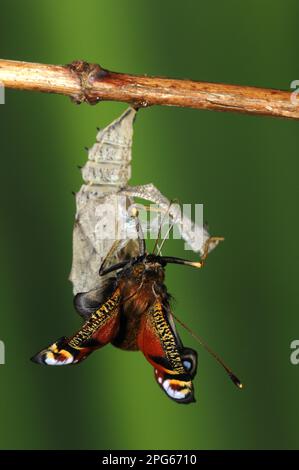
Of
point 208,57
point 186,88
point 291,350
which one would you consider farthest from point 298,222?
point 186,88

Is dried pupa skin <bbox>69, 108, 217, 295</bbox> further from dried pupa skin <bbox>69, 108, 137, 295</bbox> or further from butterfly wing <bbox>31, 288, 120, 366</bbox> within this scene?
butterfly wing <bbox>31, 288, 120, 366</bbox>

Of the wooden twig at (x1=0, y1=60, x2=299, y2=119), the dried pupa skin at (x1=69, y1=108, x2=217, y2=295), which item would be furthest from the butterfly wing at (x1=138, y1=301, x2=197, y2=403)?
the wooden twig at (x1=0, y1=60, x2=299, y2=119)

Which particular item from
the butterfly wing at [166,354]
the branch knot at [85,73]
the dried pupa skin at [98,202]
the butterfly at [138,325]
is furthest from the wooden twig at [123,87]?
the butterfly wing at [166,354]

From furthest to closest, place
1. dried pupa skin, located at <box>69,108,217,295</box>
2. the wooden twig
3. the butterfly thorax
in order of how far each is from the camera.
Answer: dried pupa skin, located at <box>69,108,217,295</box>, the butterfly thorax, the wooden twig

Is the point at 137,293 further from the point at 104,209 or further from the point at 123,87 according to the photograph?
the point at 123,87

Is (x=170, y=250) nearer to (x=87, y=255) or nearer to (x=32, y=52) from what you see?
(x=87, y=255)

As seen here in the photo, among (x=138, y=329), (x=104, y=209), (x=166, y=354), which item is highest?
(x=104, y=209)

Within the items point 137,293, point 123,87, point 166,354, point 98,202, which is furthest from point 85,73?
point 166,354

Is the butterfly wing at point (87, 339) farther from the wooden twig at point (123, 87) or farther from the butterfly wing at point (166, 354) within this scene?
the wooden twig at point (123, 87)
